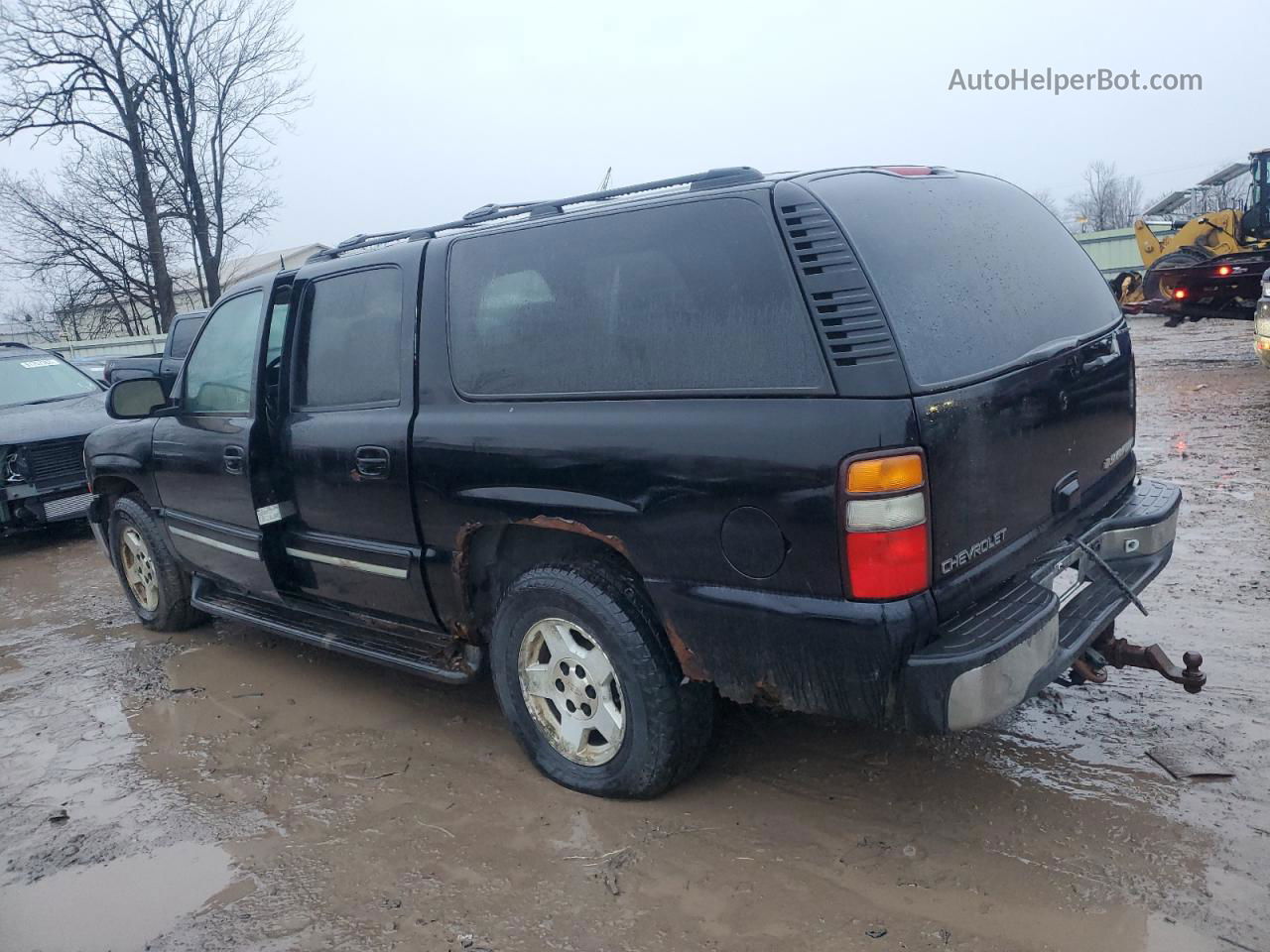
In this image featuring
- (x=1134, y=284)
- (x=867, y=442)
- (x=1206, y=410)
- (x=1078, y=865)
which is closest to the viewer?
(x=867, y=442)

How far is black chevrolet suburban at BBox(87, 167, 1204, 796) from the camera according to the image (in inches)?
98.6

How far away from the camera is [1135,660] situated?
3174 mm

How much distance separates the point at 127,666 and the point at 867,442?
14.4ft

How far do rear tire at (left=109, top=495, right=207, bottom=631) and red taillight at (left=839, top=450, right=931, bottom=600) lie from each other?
415cm

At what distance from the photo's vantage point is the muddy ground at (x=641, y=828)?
8.46 feet

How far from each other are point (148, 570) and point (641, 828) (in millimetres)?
3775

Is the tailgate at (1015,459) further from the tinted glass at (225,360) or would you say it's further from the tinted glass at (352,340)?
the tinted glass at (225,360)

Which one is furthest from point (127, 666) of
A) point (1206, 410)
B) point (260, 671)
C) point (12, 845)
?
point (1206, 410)

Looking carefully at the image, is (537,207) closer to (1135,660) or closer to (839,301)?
(839,301)

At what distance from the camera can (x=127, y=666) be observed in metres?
5.06

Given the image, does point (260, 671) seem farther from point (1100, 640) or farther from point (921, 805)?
point (1100, 640)

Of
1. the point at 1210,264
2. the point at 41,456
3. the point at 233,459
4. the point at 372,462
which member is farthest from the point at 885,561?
the point at 1210,264

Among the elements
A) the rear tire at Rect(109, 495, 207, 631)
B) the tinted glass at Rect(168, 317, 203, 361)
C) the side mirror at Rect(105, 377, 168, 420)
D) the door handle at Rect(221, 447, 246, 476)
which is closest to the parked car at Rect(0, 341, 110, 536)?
the rear tire at Rect(109, 495, 207, 631)

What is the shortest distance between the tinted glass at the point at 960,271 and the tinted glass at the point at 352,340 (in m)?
1.81
